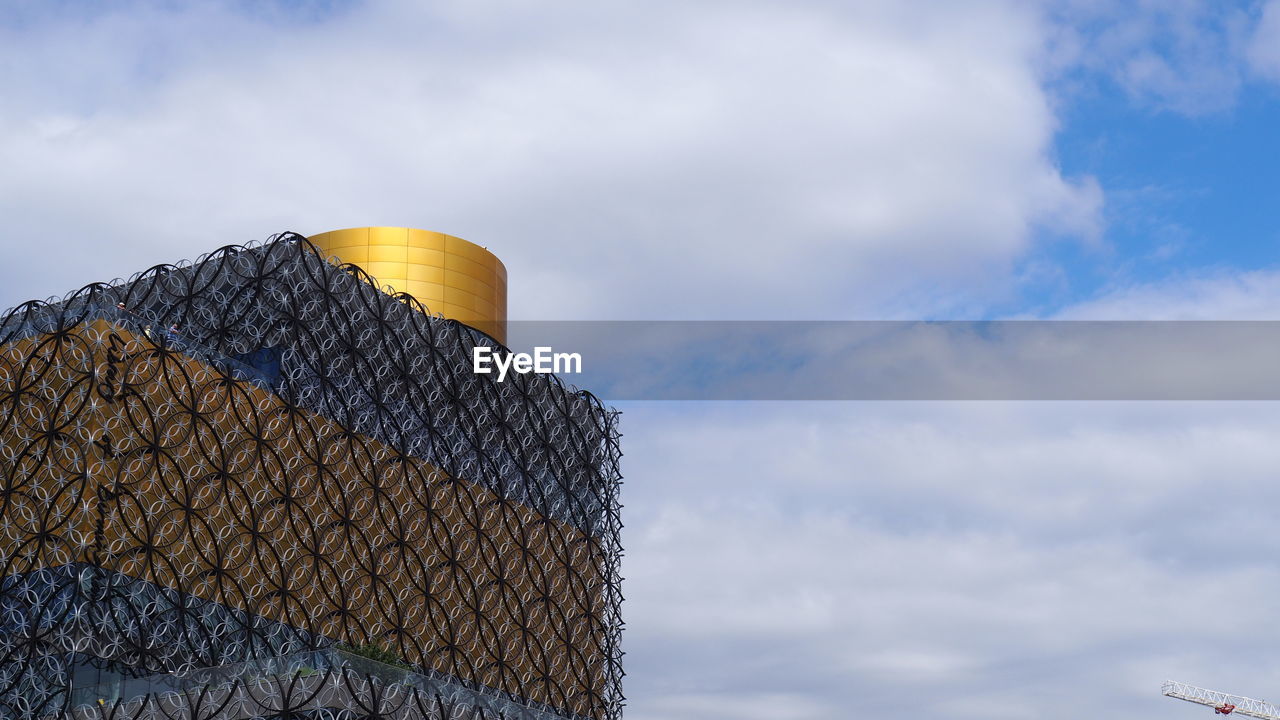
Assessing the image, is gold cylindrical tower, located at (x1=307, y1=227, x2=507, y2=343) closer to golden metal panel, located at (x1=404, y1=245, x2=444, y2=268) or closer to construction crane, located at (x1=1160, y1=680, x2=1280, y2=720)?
golden metal panel, located at (x1=404, y1=245, x2=444, y2=268)

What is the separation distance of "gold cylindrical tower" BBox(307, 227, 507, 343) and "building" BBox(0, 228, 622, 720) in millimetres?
9176

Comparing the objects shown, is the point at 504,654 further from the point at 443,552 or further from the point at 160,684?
the point at 160,684

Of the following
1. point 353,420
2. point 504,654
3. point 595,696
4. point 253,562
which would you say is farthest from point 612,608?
point 253,562

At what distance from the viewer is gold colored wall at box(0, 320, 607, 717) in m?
43.0

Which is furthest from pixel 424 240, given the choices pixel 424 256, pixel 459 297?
pixel 459 297

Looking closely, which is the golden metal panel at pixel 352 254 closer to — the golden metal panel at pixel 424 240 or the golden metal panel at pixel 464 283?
the golden metal panel at pixel 424 240

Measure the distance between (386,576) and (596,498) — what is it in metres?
20.0

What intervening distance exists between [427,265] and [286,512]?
27.8m

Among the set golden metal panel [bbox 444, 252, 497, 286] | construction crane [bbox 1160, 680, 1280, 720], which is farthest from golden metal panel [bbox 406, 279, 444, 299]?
construction crane [bbox 1160, 680, 1280, 720]

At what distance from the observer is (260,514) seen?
48812 mm

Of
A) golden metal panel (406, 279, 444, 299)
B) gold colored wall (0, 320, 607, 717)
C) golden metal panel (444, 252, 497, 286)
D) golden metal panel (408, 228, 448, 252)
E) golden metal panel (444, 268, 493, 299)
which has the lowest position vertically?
gold colored wall (0, 320, 607, 717)

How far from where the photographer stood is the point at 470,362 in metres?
62.3

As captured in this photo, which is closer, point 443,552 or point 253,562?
point 253,562

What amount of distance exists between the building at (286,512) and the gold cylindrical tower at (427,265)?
9176mm
